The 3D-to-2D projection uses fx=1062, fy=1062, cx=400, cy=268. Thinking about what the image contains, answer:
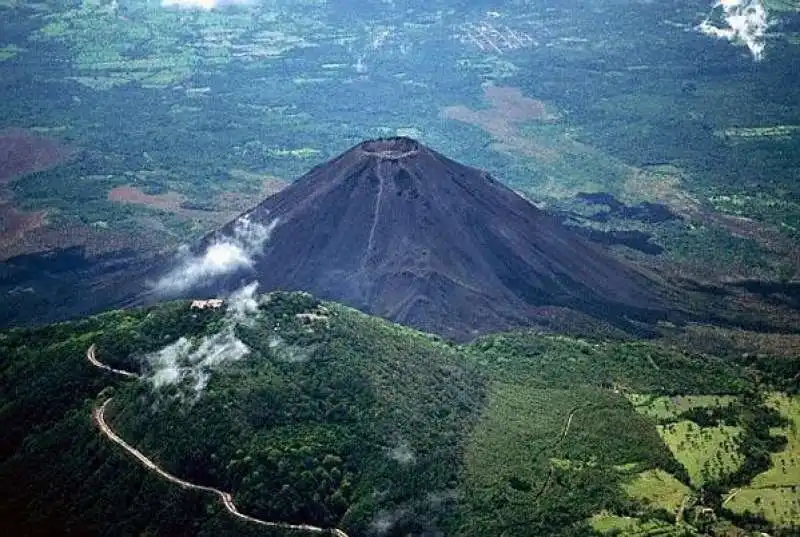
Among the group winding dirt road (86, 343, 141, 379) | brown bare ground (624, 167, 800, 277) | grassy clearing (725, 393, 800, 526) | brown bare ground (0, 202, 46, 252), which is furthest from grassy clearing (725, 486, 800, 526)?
brown bare ground (0, 202, 46, 252)

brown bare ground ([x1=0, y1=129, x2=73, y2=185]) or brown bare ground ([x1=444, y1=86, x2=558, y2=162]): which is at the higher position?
brown bare ground ([x1=444, y1=86, x2=558, y2=162])

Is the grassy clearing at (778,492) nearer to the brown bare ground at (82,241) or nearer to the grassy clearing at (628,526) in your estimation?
the grassy clearing at (628,526)

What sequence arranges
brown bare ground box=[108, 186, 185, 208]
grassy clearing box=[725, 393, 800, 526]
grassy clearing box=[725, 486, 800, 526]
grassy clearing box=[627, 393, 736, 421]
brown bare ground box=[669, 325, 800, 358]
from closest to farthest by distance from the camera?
grassy clearing box=[725, 486, 800, 526] → grassy clearing box=[725, 393, 800, 526] → grassy clearing box=[627, 393, 736, 421] → brown bare ground box=[669, 325, 800, 358] → brown bare ground box=[108, 186, 185, 208]

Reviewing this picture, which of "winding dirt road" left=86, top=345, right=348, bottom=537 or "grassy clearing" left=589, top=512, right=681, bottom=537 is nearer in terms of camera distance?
"grassy clearing" left=589, top=512, right=681, bottom=537

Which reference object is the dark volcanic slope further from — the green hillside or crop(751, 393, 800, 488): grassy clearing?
crop(751, 393, 800, 488): grassy clearing

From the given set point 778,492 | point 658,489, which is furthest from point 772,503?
Answer: point 658,489

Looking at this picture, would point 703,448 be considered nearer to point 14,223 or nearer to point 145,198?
point 14,223
